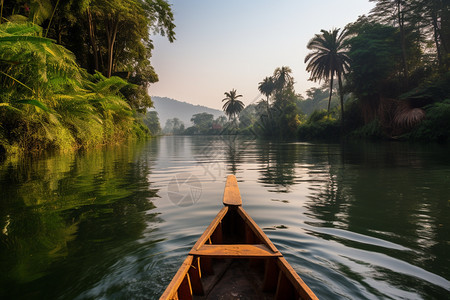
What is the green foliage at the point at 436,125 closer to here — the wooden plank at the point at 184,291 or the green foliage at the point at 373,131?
the green foliage at the point at 373,131

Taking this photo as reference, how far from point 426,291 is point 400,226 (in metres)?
1.52

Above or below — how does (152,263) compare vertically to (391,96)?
below

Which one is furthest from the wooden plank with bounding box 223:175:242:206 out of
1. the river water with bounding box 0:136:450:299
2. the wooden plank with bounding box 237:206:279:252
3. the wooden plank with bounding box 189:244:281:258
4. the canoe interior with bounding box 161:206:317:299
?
the wooden plank with bounding box 189:244:281:258

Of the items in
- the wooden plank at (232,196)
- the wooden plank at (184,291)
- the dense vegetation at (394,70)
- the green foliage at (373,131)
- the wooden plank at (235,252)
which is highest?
the dense vegetation at (394,70)

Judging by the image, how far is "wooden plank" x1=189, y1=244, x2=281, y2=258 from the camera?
1842 mm

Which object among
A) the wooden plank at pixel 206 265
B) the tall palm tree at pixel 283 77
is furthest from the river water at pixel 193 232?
the tall palm tree at pixel 283 77

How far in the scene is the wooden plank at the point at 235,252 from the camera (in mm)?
1842

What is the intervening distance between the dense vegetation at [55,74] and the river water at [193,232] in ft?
8.59

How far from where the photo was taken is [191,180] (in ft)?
22.6

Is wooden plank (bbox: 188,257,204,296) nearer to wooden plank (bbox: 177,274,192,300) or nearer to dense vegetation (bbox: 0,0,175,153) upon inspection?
wooden plank (bbox: 177,274,192,300)

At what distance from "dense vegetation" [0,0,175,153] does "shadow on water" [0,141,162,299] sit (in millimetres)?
2299

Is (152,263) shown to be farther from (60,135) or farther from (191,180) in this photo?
(60,135)

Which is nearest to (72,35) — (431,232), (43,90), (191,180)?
(43,90)

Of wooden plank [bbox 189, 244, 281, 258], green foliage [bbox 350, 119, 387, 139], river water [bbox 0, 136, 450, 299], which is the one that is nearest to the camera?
wooden plank [bbox 189, 244, 281, 258]
